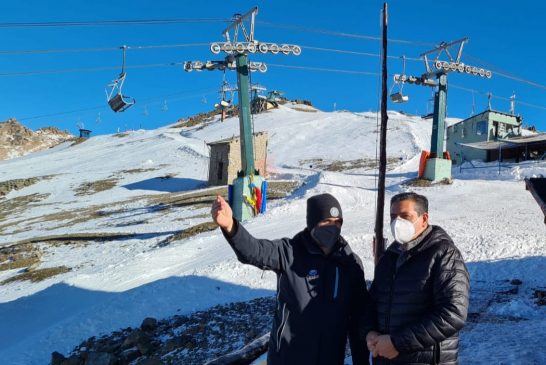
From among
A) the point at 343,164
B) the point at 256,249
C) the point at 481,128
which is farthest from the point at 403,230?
the point at 343,164

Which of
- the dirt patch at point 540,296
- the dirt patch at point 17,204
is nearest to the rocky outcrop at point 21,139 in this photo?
the dirt patch at point 17,204

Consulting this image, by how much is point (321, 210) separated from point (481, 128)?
4130 cm

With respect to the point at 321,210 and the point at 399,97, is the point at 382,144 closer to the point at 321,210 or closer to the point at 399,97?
the point at 321,210

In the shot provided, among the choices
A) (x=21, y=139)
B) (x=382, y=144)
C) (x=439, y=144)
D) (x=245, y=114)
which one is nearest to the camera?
(x=382, y=144)

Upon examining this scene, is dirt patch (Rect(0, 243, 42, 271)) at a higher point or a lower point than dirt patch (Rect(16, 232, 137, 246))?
lower

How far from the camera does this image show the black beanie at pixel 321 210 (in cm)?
373

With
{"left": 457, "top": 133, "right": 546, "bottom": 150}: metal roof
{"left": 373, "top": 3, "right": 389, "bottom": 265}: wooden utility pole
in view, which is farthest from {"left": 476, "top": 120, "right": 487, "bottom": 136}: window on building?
{"left": 373, "top": 3, "right": 389, "bottom": 265}: wooden utility pole

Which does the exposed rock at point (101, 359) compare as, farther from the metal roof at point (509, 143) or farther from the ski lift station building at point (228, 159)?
the metal roof at point (509, 143)

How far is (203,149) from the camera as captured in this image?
216 feet

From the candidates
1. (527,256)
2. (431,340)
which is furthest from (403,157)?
(431,340)

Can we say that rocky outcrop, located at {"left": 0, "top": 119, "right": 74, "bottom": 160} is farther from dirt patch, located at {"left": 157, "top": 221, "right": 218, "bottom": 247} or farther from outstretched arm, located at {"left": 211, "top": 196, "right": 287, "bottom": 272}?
outstretched arm, located at {"left": 211, "top": 196, "right": 287, "bottom": 272}

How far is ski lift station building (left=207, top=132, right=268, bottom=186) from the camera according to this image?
132ft

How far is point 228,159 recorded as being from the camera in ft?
131

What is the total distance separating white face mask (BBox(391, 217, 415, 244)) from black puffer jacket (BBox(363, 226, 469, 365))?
0.29 ft
